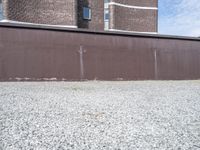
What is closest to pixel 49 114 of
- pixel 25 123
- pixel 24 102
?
pixel 25 123

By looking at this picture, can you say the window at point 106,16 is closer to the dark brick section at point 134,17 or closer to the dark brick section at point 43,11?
the dark brick section at point 134,17

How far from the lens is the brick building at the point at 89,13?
20.2 meters

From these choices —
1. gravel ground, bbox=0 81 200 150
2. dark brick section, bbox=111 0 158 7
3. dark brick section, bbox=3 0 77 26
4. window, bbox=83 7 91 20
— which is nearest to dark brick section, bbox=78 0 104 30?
window, bbox=83 7 91 20

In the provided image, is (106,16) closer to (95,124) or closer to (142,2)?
(142,2)

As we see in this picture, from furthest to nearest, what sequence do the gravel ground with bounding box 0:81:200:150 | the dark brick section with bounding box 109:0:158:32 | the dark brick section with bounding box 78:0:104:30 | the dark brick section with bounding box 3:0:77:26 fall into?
the dark brick section with bounding box 109:0:158:32
the dark brick section with bounding box 78:0:104:30
the dark brick section with bounding box 3:0:77:26
the gravel ground with bounding box 0:81:200:150

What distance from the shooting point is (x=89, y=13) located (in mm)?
26078

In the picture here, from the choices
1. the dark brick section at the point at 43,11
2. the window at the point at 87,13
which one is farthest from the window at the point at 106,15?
the dark brick section at the point at 43,11

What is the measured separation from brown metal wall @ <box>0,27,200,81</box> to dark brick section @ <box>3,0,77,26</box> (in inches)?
285

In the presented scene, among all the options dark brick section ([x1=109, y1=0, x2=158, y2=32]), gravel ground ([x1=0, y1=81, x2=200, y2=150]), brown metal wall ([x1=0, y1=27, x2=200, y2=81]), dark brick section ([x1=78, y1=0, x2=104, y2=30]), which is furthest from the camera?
dark brick section ([x1=109, y1=0, x2=158, y2=32])

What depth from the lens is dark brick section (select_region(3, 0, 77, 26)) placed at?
1956 cm

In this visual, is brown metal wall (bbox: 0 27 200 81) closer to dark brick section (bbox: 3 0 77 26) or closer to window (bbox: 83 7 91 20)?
dark brick section (bbox: 3 0 77 26)

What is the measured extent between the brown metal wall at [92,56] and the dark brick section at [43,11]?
7.23m

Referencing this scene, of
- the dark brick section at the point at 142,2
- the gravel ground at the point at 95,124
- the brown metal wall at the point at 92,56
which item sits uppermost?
the dark brick section at the point at 142,2

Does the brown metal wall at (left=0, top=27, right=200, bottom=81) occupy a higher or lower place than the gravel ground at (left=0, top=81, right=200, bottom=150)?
higher
